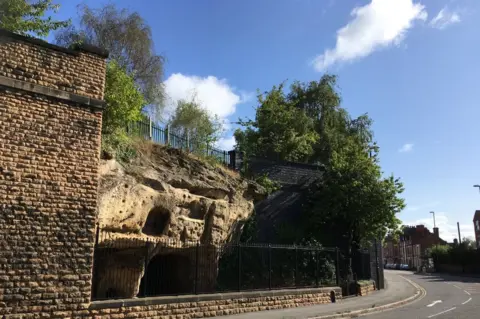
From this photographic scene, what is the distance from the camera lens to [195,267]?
44.9 feet

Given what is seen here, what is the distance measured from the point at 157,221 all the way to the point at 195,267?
2161 millimetres

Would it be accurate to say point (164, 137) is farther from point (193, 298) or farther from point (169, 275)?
point (193, 298)

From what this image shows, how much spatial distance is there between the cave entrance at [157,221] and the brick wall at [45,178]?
2784mm

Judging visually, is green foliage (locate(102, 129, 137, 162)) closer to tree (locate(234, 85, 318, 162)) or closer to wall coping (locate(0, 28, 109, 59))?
wall coping (locate(0, 28, 109, 59))

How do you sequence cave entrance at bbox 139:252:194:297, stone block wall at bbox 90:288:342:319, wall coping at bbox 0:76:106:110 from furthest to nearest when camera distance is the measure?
cave entrance at bbox 139:252:194:297 → stone block wall at bbox 90:288:342:319 → wall coping at bbox 0:76:106:110

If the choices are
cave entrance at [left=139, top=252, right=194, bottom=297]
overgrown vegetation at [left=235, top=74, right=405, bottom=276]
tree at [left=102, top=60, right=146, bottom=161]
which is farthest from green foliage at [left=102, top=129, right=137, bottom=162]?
overgrown vegetation at [left=235, top=74, right=405, bottom=276]

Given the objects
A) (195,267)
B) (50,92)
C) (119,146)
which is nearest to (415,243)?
(195,267)

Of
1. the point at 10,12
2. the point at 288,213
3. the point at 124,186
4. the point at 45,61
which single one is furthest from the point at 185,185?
the point at 288,213

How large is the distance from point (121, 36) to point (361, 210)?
1494 cm

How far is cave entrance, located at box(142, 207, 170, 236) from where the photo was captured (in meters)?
12.5

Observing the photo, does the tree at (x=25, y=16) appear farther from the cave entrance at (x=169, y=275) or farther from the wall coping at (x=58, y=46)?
the cave entrance at (x=169, y=275)

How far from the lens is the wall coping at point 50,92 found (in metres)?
9.27

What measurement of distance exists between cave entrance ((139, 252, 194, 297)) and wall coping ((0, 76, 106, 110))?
257 inches

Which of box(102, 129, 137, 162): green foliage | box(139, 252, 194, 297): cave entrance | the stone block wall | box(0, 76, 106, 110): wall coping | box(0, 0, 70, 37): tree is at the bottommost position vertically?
the stone block wall
